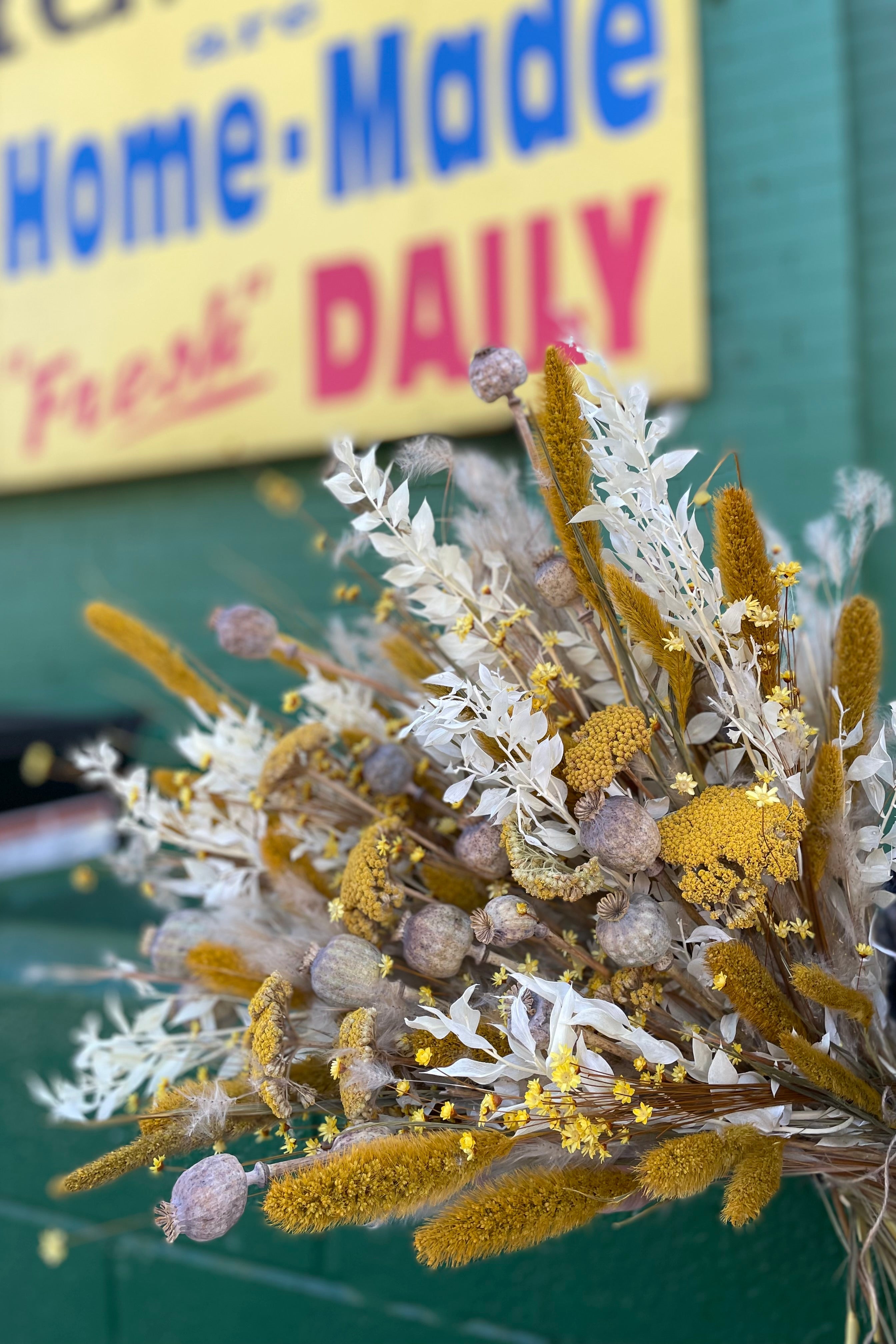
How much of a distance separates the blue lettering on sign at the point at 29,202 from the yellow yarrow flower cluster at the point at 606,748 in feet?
7.85

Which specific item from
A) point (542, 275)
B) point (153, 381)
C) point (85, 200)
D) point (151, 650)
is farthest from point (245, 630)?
point (85, 200)

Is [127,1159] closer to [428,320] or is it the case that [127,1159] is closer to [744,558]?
[744,558]

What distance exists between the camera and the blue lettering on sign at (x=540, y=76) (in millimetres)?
1838

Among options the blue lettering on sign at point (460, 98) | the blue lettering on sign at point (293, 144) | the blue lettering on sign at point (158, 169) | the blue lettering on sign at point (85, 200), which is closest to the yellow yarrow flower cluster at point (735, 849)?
the blue lettering on sign at point (460, 98)

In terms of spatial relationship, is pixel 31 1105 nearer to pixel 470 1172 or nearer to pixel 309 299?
pixel 470 1172

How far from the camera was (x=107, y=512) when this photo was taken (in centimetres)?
240

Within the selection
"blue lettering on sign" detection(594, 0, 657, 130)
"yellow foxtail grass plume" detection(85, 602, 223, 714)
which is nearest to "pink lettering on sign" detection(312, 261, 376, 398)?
"blue lettering on sign" detection(594, 0, 657, 130)

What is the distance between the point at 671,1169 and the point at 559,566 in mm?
267

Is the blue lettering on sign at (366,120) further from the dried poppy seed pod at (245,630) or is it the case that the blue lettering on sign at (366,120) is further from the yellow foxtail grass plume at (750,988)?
the yellow foxtail grass plume at (750,988)

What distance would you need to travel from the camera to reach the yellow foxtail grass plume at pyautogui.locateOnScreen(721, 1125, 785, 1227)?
0.40m

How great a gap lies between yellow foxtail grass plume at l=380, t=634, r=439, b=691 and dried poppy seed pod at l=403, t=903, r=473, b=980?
14 cm

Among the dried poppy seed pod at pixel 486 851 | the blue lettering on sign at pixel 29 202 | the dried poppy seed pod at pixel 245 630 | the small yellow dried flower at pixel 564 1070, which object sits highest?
the blue lettering on sign at pixel 29 202

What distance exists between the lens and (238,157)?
2178 millimetres

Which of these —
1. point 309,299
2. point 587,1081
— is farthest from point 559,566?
point 309,299
